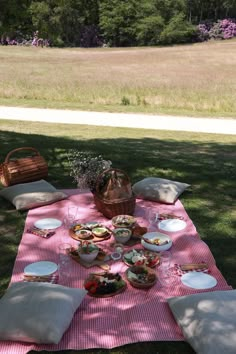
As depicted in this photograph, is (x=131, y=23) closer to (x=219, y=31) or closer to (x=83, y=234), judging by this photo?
(x=219, y=31)

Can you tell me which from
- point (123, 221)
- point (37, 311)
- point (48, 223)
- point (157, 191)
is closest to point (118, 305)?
point (37, 311)

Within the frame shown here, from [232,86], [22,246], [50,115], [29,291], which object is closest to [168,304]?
[29,291]

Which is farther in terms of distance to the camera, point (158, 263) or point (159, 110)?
point (159, 110)

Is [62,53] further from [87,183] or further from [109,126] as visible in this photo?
[87,183]

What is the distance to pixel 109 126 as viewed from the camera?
1545 centimetres

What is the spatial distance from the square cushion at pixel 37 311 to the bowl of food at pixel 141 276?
59 cm

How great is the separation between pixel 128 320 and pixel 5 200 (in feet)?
12.5

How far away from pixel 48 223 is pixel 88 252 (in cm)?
127

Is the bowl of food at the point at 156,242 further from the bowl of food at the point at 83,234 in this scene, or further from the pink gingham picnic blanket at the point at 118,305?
the bowl of food at the point at 83,234

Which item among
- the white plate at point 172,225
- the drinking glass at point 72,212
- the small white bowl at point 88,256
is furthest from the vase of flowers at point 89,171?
the small white bowl at point 88,256

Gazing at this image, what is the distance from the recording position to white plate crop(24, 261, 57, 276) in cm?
490

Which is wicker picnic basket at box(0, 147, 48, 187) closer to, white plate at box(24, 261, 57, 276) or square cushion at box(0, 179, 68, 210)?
square cushion at box(0, 179, 68, 210)

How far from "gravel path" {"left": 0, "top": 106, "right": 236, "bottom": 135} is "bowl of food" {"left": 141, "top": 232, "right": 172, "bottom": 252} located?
390 inches

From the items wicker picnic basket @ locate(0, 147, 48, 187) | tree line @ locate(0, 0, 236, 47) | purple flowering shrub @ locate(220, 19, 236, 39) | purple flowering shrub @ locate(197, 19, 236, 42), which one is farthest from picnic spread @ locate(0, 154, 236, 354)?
purple flowering shrub @ locate(220, 19, 236, 39)
